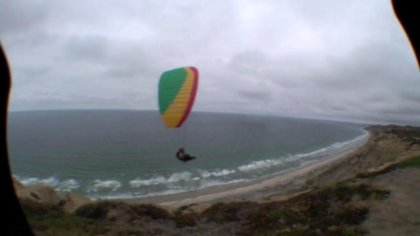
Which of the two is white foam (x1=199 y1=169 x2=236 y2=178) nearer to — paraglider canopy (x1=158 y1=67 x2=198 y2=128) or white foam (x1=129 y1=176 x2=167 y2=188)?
white foam (x1=129 y1=176 x2=167 y2=188)

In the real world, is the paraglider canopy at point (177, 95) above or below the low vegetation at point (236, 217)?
above

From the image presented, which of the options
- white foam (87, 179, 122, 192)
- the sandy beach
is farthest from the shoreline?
white foam (87, 179, 122, 192)

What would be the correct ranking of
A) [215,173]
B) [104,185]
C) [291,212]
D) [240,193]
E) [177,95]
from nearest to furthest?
1. [177,95]
2. [291,212]
3. [240,193]
4. [104,185]
5. [215,173]

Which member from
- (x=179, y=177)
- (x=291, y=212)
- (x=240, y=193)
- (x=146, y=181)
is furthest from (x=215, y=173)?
(x=291, y=212)

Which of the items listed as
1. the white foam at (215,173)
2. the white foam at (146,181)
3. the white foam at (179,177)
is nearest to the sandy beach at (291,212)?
A: the white foam at (146,181)

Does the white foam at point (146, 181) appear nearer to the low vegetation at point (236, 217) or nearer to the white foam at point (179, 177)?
the white foam at point (179, 177)

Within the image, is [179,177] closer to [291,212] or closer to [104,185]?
[104,185]

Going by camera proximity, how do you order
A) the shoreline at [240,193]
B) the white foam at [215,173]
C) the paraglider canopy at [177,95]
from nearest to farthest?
the paraglider canopy at [177,95], the shoreline at [240,193], the white foam at [215,173]

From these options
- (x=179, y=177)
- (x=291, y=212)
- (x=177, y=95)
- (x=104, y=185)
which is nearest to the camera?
(x=177, y=95)

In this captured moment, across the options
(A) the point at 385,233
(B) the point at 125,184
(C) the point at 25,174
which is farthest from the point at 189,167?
(A) the point at 385,233

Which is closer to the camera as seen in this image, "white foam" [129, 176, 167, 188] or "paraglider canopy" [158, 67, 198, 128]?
"paraglider canopy" [158, 67, 198, 128]
